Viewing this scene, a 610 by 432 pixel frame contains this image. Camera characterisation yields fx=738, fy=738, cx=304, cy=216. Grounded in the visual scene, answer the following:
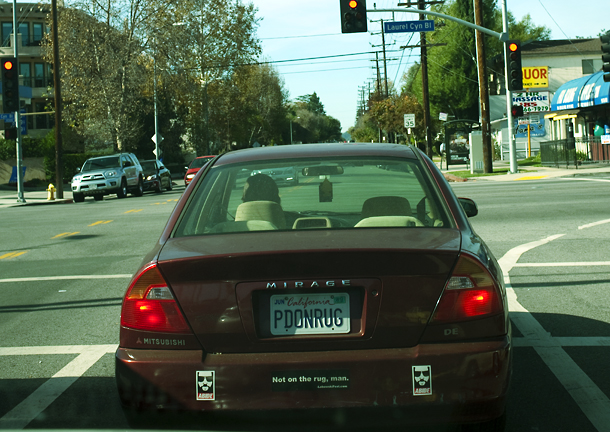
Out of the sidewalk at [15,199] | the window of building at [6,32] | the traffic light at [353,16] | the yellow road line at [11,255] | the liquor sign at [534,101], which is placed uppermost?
the window of building at [6,32]

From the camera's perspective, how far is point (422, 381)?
3.07 metres

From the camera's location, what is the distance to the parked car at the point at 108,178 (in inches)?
1158

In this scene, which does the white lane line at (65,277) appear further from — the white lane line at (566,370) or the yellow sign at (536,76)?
the yellow sign at (536,76)

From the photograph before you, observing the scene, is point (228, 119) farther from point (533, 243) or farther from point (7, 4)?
point (533, 243)

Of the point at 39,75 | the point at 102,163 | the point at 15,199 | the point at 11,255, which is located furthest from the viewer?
the point at 39,75

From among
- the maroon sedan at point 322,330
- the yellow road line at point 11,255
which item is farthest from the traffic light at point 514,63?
the maroon sedan at point 322,330

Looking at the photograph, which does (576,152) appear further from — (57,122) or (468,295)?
(468,295)

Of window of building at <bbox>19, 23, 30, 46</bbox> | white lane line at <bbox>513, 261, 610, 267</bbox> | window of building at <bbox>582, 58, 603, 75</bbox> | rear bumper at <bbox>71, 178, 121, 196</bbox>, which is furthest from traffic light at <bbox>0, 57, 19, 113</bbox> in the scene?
window of building at <bbox>582, 58, 603, 75</bbox>

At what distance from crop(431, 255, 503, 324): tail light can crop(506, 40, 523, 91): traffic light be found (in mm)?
24682

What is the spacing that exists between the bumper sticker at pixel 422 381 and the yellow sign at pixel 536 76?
196ft

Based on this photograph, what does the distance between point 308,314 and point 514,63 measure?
25311mm

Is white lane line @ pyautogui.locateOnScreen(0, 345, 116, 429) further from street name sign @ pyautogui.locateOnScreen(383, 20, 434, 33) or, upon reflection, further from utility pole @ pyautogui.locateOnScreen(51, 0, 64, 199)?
utility pole @ pyautogui.locateOnScreen(51, 0, 64, 199)

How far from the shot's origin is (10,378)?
5.11 metres

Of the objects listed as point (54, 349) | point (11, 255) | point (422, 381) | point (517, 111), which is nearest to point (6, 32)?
point (517, 111)
